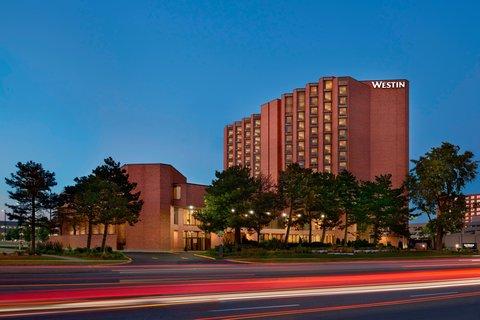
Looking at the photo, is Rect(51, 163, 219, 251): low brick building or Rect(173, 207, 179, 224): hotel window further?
Rect(173, 207, 179, 224): hotel window

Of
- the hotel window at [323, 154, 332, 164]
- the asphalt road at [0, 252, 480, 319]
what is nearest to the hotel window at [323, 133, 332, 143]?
the hotel window at [323, 154, 332, 164]

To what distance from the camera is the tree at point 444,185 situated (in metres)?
79.1

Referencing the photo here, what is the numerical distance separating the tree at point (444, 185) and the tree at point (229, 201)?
22414mm

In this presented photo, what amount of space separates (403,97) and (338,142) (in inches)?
719

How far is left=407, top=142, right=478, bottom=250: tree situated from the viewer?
79.1 metres

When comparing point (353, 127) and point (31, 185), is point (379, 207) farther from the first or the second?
point (353, 127)

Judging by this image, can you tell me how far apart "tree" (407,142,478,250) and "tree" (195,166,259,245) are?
A: 22414mm

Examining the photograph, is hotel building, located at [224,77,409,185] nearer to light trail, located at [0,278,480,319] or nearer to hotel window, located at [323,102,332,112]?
hotel window, located at [323,102,332,112]

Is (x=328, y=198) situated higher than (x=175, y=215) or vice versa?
(x=328, y=198)

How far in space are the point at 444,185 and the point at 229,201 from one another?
28631 mm

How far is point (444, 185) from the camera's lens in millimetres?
80812

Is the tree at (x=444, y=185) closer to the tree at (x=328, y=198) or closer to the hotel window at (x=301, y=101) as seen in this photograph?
the tree at (x=328, y=198)

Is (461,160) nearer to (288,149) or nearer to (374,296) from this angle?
(374,296)

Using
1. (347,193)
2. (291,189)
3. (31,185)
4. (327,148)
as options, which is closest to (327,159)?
(327,148)
